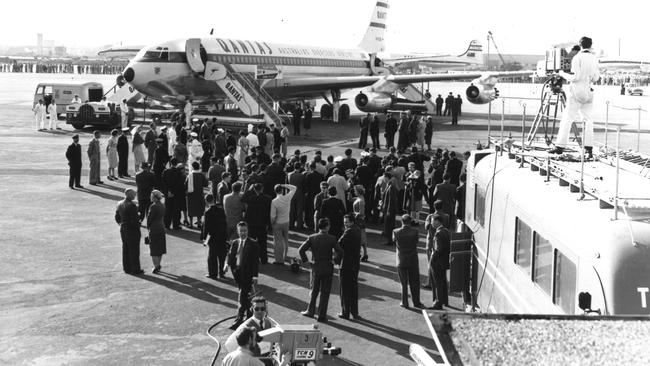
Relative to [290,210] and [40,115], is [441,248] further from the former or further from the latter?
[40,115]

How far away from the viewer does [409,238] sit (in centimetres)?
1194

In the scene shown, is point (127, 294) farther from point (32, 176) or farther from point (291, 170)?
point (32, 176)

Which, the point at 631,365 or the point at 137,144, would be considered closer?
the point at 631,365

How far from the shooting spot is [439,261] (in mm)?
12047

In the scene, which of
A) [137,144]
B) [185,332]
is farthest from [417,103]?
[185,332]

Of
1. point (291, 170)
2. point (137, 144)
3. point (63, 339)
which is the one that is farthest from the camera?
point (137, 144)

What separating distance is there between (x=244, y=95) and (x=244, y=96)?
0.04m

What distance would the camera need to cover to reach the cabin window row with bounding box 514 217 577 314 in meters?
6.79

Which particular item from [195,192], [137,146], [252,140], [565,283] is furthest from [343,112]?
[565,283]

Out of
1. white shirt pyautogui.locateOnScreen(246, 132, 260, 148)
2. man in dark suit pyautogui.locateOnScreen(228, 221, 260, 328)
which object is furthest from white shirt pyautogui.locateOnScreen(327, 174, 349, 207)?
white shirt pyautogui.locateOnScreen(246, 132, 260, 148)

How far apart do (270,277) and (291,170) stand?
4642mm

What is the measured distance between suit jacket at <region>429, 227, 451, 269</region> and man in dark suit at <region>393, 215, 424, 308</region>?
0.85 ft

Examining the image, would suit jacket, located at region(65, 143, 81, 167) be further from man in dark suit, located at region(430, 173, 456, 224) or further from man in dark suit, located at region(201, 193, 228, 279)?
man in dark suit, located at region(430, 173, 456, 224)

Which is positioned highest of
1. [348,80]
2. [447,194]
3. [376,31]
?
[376,31]
